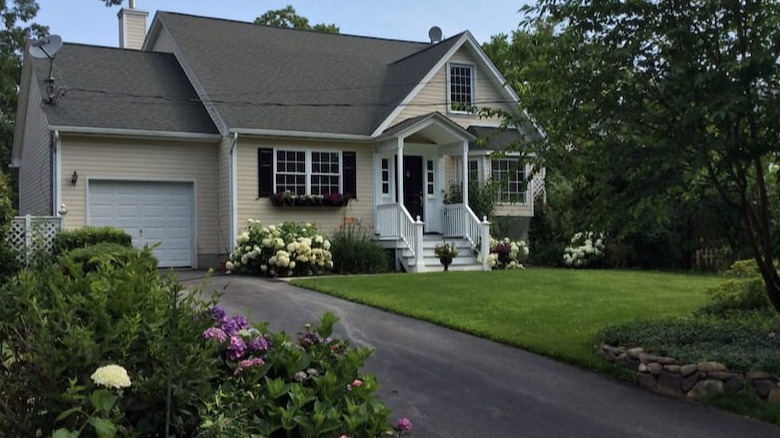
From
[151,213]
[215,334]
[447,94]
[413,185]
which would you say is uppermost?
[447,94]

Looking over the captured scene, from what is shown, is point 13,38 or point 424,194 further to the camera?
point 13,38

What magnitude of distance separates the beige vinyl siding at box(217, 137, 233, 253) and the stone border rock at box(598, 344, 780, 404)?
1232 cm

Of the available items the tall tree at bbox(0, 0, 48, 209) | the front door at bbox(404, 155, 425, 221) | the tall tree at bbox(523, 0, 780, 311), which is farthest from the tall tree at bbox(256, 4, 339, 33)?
the tall tree at bbox(523, 0, 780, 311)

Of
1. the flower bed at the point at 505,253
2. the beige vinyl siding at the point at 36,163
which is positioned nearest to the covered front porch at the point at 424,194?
the flower bed at the point at 505,253

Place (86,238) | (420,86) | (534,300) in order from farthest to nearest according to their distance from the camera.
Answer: (420,86), (86,238), (534,300)

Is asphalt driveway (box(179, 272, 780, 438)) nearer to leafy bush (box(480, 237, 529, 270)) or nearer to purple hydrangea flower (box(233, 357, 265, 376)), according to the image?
purple hydrangea flower (box(233, 357, 265, 376))

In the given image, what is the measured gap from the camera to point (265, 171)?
17.5 meters

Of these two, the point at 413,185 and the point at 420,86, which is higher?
the point at 420,86

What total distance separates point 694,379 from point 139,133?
14.1 m

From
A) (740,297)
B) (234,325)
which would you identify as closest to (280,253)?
(740,297)

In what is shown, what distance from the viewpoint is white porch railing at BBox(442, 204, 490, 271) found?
57.7 feet

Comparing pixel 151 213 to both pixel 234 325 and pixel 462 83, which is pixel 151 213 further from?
pixel 234 325

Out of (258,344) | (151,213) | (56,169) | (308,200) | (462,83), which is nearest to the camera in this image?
(258,344)

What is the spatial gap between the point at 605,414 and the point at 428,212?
549 inches
